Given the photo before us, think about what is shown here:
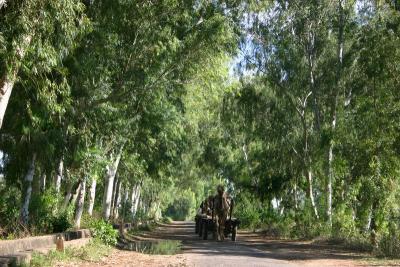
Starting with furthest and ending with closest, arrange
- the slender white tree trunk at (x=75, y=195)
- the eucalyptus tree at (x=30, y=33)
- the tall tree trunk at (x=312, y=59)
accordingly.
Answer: the tall tree trunk at (x=312, y=59), the slender white tree trunk at (x=75, y=195), the eucalyptus tree at (x=30, y=33)

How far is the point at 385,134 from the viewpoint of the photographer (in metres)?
23.8

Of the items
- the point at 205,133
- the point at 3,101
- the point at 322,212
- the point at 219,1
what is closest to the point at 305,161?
the point at 322,212

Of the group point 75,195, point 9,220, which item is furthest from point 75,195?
point 9,220

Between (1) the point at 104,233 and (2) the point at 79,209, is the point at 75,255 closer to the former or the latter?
(1) the point at 104,233

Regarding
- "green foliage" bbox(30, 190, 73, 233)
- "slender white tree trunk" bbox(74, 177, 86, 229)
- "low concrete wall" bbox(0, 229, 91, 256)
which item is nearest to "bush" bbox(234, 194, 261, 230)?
"slender white tree trunk" bbox(74, 177, 86, 229)

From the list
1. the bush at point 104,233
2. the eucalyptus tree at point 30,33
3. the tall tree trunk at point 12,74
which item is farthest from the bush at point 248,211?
the tall tree trunk at point 12,74

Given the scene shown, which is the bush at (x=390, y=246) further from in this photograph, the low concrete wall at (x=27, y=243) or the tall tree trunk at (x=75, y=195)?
the tall tree trunk at (x=75, y=195)

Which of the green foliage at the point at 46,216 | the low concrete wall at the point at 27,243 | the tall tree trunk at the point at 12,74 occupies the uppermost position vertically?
the tall tree trunk at the point at 12,74

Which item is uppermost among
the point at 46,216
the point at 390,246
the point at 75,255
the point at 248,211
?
the point at 248,211

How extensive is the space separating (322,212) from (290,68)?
28.0ft

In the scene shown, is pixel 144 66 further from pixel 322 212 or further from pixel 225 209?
pixel 322 212

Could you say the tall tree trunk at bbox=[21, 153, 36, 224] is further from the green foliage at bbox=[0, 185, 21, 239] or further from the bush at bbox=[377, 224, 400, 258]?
the bush at bbox=[377, 224, 400, 258]

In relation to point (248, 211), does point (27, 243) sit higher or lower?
lower

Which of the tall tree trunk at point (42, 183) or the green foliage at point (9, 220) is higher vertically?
the tall tree trunk at point (42, 183)
